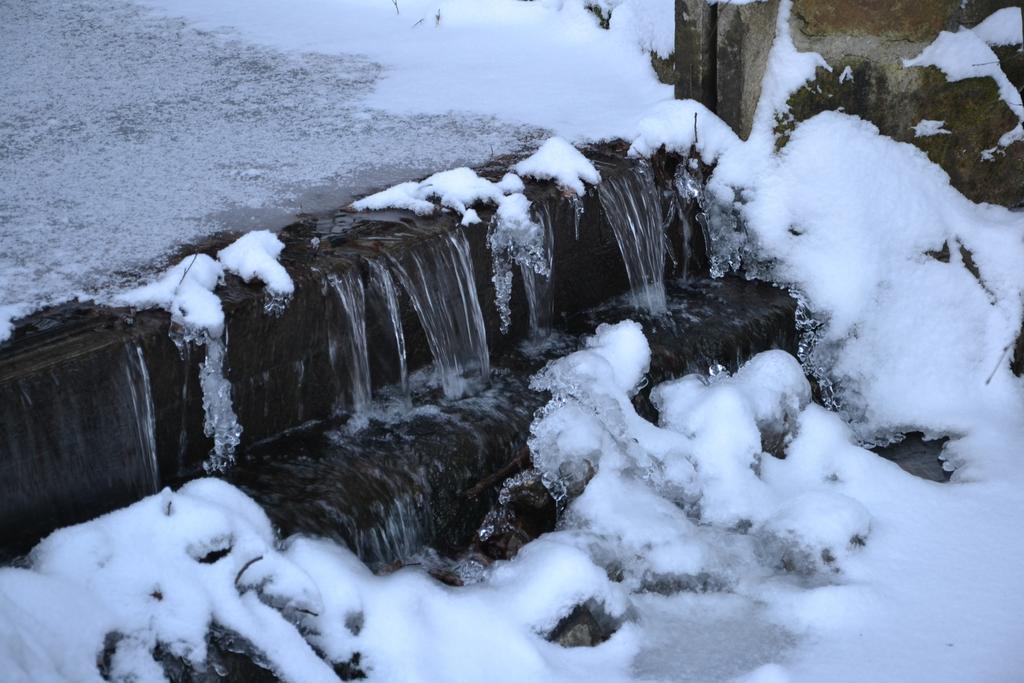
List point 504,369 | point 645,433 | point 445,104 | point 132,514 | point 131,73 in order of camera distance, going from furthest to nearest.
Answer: point 131,73, point 445,104, point 504,369, point 645,433, point 132,514

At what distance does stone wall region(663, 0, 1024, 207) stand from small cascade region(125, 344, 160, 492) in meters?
2.39

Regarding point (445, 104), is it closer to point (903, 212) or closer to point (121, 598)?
point (903, 212)

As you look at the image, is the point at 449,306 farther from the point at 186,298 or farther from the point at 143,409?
the point at 143,409

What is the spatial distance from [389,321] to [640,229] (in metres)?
1.10

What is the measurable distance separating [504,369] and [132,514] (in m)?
1.33

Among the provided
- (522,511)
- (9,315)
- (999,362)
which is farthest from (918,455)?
(9,315)

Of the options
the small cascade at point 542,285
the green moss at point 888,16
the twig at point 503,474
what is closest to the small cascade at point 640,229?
the small cascade at point 542,285

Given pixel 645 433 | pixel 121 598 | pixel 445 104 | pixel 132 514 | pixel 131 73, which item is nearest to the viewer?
pixel 121 598

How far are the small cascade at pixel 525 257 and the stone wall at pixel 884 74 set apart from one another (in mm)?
1057

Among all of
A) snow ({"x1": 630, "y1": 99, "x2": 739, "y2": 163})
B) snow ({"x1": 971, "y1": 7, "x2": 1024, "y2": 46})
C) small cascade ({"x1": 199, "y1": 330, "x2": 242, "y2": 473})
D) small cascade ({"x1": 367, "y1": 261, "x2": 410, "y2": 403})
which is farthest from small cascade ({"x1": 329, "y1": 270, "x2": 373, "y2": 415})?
snow ({"x1": 971, "y1": 7, "x2": 1024, "y2": 46})

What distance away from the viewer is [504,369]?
330 centimetres

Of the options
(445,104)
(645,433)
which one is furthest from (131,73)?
(645,433)

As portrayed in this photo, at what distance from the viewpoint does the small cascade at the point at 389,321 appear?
9.67 ft

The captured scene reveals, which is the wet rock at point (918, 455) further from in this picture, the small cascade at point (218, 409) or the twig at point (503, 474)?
the small cascade at point (218, 409)
